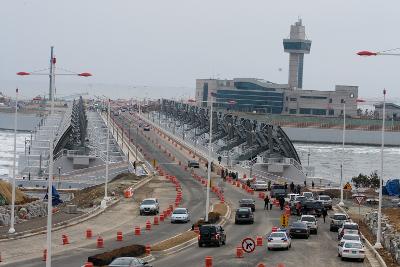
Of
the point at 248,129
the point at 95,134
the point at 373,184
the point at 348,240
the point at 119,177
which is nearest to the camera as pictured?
the point at 348,240

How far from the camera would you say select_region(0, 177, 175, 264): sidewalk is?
3905 centimetres

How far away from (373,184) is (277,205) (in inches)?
1392

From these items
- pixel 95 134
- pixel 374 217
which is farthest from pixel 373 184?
pixel 95 134

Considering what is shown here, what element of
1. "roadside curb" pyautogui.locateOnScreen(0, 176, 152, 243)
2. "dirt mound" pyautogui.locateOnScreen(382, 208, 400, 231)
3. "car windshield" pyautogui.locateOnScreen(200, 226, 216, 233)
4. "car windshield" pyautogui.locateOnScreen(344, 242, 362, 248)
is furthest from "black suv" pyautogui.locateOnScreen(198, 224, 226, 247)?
"dirt mound" pyautogui.locateOnScreen(382, 208, 400, 231)

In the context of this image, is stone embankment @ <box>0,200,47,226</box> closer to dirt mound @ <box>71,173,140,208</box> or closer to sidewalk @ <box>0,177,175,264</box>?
sidewalk @ <box>0,177,175,264</box>

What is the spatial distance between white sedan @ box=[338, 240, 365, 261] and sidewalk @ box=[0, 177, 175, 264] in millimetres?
13061

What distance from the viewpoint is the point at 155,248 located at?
40031mm

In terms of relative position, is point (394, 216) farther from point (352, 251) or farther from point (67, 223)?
point (67, 223)

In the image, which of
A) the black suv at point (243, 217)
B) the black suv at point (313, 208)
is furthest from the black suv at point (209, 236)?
the black suv at point (313, 208)

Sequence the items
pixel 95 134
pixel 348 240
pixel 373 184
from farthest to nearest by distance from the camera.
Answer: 1. pixel 95 134
2. pixel 373 184
3. pixel 348 240

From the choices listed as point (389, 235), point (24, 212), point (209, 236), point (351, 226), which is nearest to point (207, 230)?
point (209, 236)

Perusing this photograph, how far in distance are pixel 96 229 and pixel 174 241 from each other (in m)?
8.40

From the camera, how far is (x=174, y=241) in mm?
43312

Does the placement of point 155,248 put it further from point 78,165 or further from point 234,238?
point 78,165
